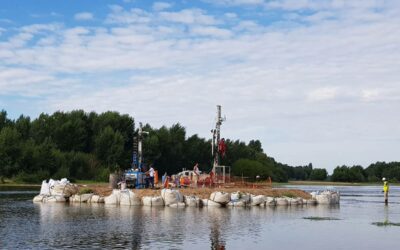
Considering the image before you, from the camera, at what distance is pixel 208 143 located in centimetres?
14900

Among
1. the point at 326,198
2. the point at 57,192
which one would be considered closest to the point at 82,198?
the point at 57,192

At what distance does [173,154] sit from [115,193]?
276 ft

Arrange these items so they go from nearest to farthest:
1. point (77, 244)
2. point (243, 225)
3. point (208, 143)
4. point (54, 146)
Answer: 1. point (77, 244)
2. point (243, 225)
3. point (54, 146)
4. point (208, 143)

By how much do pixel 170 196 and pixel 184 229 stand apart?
16.8m

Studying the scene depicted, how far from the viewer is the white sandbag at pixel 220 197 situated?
49594mm

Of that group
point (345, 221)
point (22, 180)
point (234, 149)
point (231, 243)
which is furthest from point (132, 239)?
point (234, 149)

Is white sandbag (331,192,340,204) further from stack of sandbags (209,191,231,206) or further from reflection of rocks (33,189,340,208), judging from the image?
stack of sandbags (209,191,231,206)

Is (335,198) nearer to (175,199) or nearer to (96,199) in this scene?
(175,199)

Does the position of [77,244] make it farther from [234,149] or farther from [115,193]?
[234,149]

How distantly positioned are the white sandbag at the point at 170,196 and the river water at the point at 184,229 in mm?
2338

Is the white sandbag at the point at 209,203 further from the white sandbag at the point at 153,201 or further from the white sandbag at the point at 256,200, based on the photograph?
the white sandbag at the point at 256,200

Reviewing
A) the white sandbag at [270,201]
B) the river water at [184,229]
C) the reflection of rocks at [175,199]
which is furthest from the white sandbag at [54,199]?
the white sandbag at [270,201]

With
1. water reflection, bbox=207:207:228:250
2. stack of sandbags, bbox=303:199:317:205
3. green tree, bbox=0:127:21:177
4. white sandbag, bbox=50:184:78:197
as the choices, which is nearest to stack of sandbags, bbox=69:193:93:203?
white sandbag, bbox=50:184:78:197

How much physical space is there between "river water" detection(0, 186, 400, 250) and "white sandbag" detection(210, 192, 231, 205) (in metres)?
3.56
